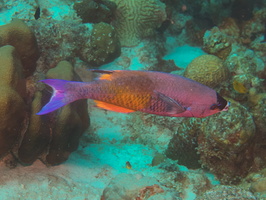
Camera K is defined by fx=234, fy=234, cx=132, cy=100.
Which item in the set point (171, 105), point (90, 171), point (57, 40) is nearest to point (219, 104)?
point (171, 105)

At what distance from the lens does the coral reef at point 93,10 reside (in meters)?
7.25

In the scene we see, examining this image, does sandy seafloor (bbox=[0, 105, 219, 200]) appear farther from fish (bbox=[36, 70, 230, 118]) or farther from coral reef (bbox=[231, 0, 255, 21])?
coral reef (bbox=[231, 0, 255, 21])

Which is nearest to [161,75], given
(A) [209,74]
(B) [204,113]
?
(B) [204,113]

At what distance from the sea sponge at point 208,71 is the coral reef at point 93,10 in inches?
131

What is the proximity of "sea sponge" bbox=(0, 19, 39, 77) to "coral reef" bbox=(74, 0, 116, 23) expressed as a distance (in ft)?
10.2

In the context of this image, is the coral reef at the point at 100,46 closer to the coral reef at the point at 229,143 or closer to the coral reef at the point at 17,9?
the coral reef at the point at 17,9

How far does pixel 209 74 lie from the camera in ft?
21.1

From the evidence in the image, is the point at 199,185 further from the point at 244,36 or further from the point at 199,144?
the point at 244,36

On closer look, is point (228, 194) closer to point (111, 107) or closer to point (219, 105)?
point (219, 105)

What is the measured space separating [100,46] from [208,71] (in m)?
3.12

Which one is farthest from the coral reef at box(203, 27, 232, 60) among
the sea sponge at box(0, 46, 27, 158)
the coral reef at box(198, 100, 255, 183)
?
the sea sponge at box(0, 46, 27, 158)

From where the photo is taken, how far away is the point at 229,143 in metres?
4.02

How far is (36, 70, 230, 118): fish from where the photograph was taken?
7.26 feet

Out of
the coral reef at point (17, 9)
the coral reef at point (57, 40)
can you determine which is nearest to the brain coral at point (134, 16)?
the coral reef at point (57, 40)
